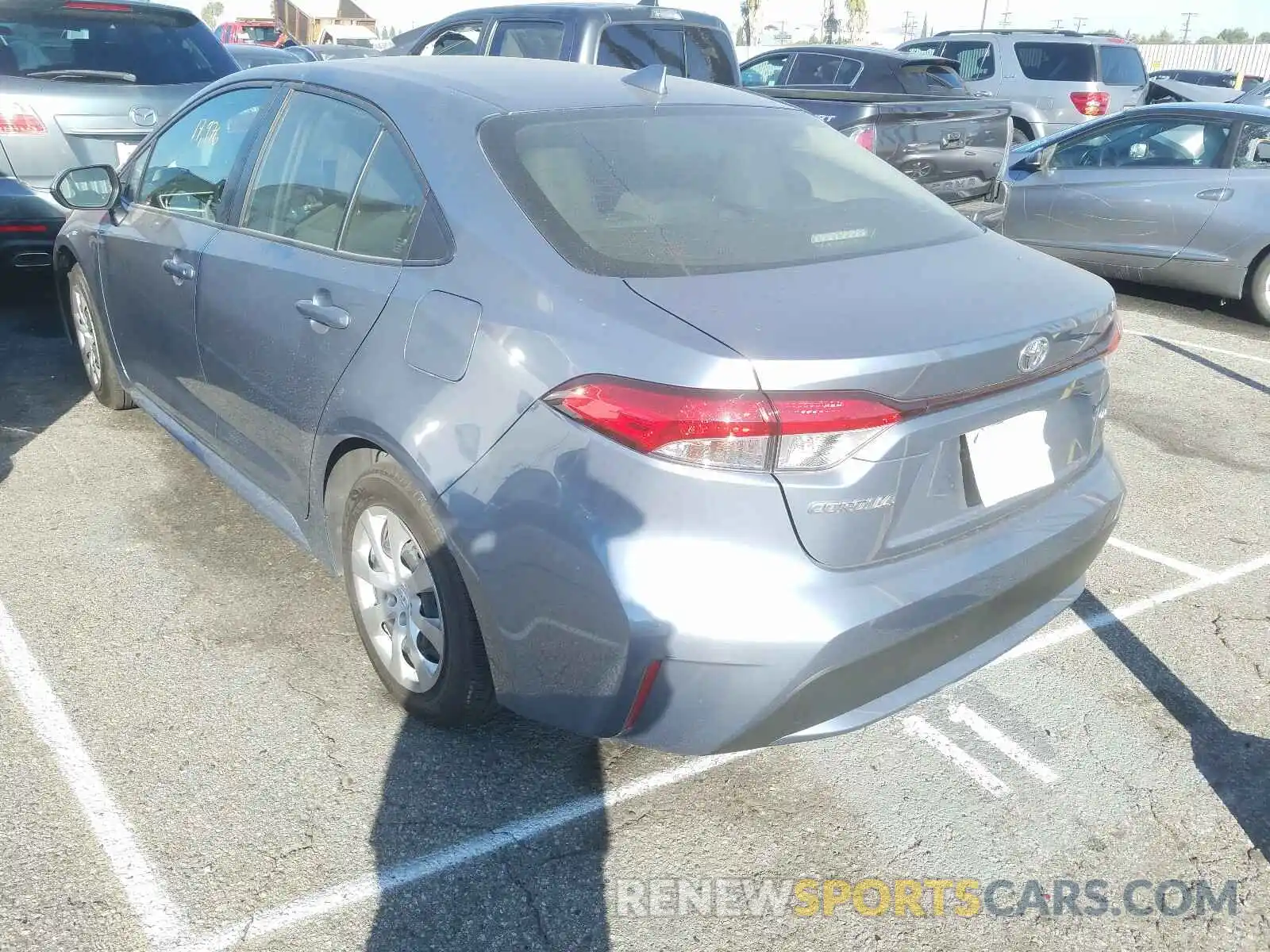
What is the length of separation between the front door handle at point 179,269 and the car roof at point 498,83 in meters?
0.68

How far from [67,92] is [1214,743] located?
6.21m

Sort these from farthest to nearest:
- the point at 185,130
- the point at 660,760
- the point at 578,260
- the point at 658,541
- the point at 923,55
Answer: the point at 923,55, the point at 185,130, the point at 660,760, the point at 578,260, the point at 658,541

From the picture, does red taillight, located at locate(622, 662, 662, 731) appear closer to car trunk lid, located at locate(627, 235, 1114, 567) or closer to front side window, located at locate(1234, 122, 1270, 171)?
car trunk lid, located at locate(627, 235, 1114, 567)

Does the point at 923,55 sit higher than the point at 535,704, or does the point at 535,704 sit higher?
the point at 923,55

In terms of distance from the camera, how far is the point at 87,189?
439 centimetres

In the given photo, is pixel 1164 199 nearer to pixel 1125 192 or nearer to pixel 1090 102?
pixel 1125 192

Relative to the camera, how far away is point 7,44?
612 cm

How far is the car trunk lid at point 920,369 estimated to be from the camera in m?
2.17

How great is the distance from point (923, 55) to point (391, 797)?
10.4 meters

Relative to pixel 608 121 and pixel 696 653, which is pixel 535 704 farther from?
pixel 608 121

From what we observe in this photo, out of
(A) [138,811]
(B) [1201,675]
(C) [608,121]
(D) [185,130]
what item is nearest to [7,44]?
(D) [185,130]

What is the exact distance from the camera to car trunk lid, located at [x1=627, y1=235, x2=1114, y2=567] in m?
2.17

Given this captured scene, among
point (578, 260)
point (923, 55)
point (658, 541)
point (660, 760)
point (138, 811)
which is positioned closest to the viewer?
point (658, 541)

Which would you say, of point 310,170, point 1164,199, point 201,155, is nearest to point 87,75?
point 201,155
